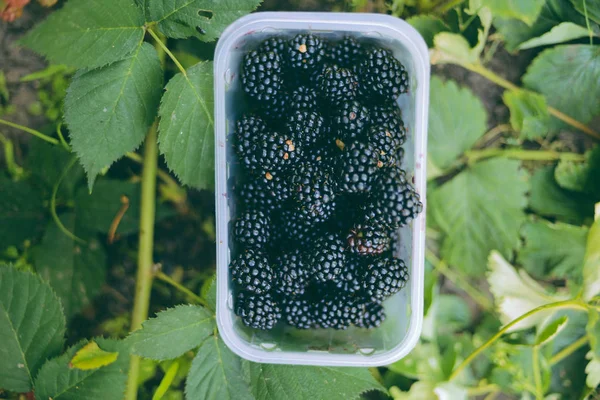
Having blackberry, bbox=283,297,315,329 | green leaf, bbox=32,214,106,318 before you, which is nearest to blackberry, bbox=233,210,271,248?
blackberry, bbox=283,297,315,329

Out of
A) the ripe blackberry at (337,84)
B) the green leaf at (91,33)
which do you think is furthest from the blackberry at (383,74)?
the green leaf at (91,33)

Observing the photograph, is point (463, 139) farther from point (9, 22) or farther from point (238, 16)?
point (9, 22)

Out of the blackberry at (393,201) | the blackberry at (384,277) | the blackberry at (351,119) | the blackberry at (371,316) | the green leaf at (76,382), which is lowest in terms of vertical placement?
→ the green leaf at (76,382)

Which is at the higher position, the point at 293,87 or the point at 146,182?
the point at 293,87

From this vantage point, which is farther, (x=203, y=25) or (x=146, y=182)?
(x=146, y=182)

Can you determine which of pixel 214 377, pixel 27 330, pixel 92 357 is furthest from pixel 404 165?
pixel 27 330

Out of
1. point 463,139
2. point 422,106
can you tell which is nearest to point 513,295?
point 463,139

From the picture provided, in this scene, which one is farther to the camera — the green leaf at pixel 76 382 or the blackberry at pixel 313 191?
the green leaf at pixel 76 382

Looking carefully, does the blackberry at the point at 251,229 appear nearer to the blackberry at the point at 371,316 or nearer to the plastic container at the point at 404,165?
the plastic container at the point at 404,165

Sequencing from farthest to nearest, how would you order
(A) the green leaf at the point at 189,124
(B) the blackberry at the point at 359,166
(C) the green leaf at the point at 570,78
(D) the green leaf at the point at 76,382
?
(C) the green leaf at the point at 570,78 < (D) the green leaf at the point at 76,382 < (A) the green leaf at the point at 189,124 < (B) the blackberry at the point at 359,166
